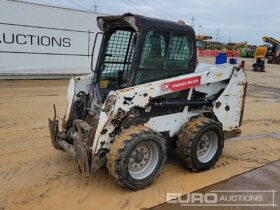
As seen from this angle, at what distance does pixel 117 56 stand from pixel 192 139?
1749mm

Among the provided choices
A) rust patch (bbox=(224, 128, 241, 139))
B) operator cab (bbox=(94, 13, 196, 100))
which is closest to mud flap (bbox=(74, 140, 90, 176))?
operator cab (bbox=(94, 13, 196, 100))

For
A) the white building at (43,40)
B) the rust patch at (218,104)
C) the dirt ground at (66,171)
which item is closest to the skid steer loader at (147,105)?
the rust patch at (218,104)

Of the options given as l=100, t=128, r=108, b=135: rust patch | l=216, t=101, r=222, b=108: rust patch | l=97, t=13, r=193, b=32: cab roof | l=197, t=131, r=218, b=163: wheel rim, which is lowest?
l=197, t=131, r=218, b=163: wheel rim

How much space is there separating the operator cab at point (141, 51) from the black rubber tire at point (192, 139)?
0.77 meters

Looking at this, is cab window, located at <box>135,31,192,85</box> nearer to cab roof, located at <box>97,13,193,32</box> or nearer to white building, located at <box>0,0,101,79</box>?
cab roof, located at <box>97,13,193,32</box>

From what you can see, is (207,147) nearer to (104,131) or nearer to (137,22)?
(104,131)

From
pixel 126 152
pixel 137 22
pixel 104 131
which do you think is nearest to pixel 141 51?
pixel 137 22

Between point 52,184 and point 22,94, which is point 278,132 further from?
point 22,94

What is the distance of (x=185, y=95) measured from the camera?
16.5 feet

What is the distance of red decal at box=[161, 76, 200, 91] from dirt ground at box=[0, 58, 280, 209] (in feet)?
4.07

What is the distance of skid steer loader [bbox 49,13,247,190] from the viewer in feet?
13.8

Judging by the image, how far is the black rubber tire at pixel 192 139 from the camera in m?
4.82

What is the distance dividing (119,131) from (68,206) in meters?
1.06

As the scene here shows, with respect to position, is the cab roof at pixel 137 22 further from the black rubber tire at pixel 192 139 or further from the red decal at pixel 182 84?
the black rubber tire at pixel 192 139
